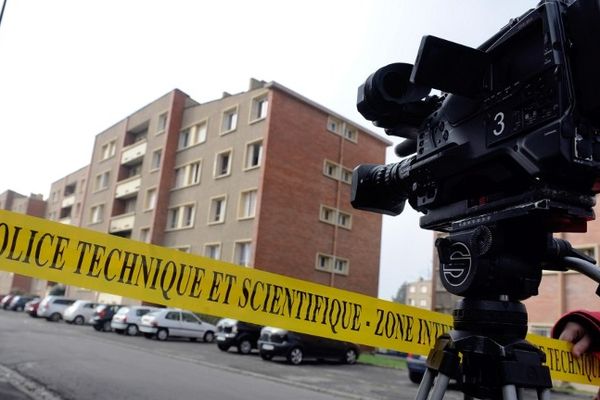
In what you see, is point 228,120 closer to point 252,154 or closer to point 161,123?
point 252,154

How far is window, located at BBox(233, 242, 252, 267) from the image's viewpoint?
87.8 feet

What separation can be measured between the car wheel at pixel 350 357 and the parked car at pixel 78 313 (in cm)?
1772

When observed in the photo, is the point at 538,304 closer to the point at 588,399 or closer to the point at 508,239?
the point at 588,399

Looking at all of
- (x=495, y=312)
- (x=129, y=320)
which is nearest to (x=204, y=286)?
(x=495, y=312)

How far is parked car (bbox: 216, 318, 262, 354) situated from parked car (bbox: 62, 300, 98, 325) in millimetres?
14231

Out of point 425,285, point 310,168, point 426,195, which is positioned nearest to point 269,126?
point 310,168

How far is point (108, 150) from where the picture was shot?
4531 cm

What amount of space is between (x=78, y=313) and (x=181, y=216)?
318 inches

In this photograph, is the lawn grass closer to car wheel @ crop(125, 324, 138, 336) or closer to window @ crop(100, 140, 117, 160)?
car wheel @ crop(125, 324, 138, 336)

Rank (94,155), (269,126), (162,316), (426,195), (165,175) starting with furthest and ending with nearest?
(94,155) < (165,175) < (269,126) < (162,316) < (426,195)

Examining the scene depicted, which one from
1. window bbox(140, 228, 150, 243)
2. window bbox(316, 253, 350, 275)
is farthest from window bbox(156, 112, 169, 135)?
window bbox(316, 253, 350, 275)

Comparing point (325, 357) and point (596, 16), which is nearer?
point (596, 16)

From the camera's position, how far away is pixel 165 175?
3419 cm

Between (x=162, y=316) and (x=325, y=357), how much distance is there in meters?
8.55
